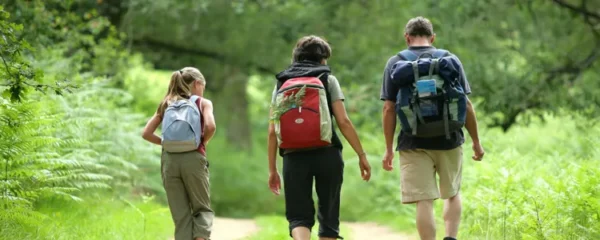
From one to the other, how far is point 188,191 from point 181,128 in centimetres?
55

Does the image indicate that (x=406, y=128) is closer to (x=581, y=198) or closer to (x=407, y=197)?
(x=407, y=197)

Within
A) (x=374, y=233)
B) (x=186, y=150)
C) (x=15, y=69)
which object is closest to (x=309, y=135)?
(x=186, y=150)

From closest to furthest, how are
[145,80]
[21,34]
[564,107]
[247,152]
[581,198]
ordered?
[581,198] < [21,34] < [564,107] < [145,80] < [247,152]

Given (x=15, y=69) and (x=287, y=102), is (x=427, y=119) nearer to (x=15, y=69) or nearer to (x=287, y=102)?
(x=287, y=102)

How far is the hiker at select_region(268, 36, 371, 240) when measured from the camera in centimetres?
681

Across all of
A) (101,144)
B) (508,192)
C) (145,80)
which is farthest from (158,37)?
(508,192)

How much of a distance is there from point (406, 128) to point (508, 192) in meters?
2.63

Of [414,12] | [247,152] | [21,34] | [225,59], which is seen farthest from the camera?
[247,152]

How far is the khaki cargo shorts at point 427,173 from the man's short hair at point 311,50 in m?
0.98

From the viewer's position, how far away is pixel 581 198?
7.79m

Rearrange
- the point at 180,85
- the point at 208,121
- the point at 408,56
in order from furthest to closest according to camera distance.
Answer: the point at 180,85 < the point at 208,121 < the point at 408,56

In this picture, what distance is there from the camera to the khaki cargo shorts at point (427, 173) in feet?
23.2

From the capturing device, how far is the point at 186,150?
7.30m

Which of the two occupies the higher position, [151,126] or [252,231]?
[151,126]
